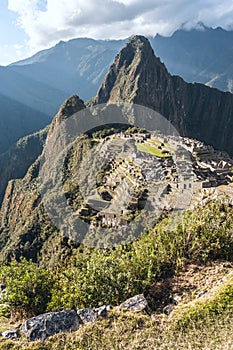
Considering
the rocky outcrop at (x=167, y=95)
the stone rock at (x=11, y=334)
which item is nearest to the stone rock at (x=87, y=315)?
the stone rock at (x=11, y=334)

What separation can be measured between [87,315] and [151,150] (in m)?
32.1

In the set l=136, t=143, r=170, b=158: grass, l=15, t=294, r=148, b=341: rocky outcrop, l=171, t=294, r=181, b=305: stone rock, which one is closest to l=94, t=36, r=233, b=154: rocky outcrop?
l=136, t=143, r=170, b=158: grass

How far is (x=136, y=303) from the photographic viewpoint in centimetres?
784

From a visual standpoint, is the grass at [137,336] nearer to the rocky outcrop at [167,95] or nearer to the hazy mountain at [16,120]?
the rocky outcrop at [167,95]

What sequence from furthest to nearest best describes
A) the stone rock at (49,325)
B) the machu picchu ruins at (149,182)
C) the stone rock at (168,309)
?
the machu picchu ruins at (149,182), the stone rock at (168,309), the stone rock at (49,325)

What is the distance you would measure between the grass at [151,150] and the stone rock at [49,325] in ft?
93.9

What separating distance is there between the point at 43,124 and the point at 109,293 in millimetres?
174110

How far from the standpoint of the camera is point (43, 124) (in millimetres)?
174625

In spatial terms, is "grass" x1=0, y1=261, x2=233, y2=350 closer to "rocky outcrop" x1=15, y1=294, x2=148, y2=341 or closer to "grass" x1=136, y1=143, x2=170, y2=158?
"rocky outcrop" x1=15, y1=294, x2=148, y2=341

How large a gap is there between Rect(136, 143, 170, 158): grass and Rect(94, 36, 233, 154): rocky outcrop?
1979 inches

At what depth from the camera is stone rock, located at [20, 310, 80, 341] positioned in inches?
280

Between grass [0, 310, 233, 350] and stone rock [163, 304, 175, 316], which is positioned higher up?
stone rock [163, 304, 175, 316]

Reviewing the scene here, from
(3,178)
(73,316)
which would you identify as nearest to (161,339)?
(73,316)

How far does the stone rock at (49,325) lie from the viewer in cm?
711
